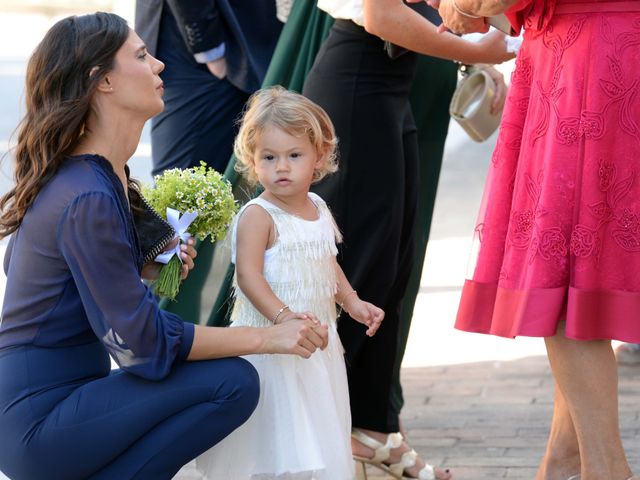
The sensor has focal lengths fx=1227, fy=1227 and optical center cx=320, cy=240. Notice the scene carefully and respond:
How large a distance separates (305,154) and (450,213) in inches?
245

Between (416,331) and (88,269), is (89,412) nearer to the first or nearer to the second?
(88,269)

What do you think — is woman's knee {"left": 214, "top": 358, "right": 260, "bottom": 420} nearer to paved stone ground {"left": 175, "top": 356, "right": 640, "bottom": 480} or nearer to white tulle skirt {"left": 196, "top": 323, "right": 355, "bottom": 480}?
white tulle skirt {"left": 196, "top": 323, "right": 355, "bottom": 480}

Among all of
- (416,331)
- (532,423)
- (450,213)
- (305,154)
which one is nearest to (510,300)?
(305,154)

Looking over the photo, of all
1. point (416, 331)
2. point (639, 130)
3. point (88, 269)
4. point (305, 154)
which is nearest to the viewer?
point (88, 269)

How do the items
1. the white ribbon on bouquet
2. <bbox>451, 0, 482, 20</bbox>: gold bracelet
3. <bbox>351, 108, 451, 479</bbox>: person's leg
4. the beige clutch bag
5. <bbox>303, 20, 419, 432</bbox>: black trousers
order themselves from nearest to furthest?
the white ribbon on bouquet
<bbox>451, 0, 482, 20</bbox>: gold bracelet
<bbox>303, 20, 419, 432</bbox>: black trousers
<bbox>351, 108, 451, 479</bbox>: person's leg
the beige clutch bag

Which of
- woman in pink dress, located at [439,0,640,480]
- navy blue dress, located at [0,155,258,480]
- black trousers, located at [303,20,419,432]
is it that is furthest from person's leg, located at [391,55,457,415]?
navy blue dress, located at [0,155,258,480]

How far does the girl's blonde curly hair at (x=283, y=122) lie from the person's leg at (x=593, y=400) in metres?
0.75

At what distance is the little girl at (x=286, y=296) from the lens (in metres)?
2.93

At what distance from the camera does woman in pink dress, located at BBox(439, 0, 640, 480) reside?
2840mm

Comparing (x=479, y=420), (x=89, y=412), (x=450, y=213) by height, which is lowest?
(x=450, y=213)

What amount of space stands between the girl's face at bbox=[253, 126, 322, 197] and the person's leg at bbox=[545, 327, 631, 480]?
2.39 ft

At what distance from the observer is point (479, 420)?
4.34 meters

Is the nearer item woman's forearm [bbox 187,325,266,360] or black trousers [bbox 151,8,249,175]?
woman's forearm [bbox 187,325,266,360]

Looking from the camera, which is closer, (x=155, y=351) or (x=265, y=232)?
(x=155, y=351)
